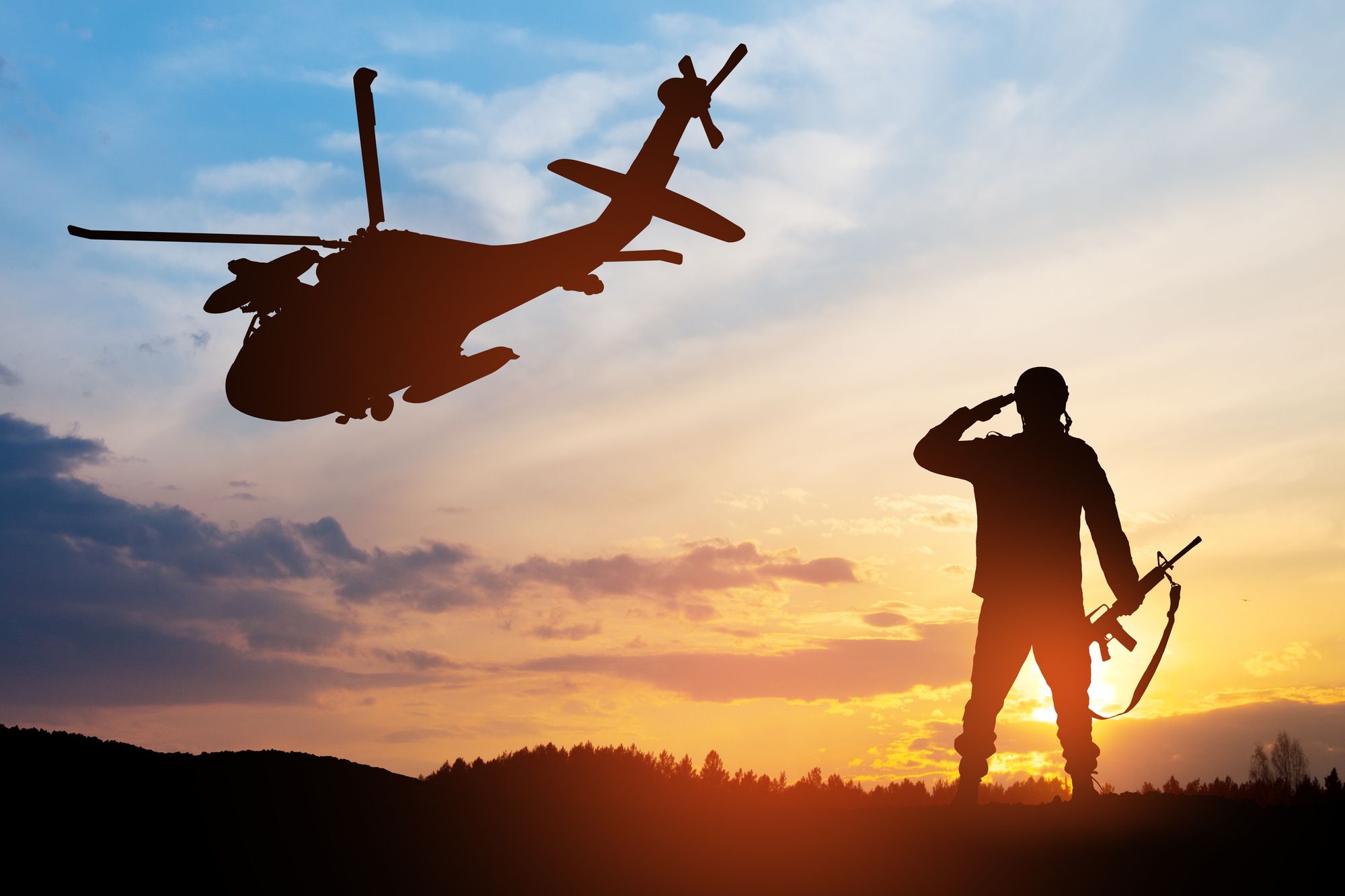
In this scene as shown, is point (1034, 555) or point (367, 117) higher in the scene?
point (367, 117)

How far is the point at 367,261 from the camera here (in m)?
14.1

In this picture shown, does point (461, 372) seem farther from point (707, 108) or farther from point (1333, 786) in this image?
point (1333, 786)

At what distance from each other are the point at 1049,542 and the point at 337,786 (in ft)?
22.1

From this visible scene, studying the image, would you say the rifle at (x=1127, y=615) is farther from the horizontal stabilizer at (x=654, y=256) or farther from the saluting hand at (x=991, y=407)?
the horizontal stabilizer at (x=654, y=256)

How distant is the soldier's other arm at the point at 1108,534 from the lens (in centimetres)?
906

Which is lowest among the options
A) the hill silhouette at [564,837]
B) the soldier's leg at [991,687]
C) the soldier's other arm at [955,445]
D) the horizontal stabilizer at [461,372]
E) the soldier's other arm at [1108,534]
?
the hill silhouette at [564,837]

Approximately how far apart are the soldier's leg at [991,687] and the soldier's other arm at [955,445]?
1213mm

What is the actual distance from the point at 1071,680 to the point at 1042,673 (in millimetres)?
246

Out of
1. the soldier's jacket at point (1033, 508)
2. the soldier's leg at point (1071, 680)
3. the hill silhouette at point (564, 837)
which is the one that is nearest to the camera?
the hill silhouette at point (564, 837)

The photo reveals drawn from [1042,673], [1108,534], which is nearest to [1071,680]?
[1042,673]

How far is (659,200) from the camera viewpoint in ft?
50.9

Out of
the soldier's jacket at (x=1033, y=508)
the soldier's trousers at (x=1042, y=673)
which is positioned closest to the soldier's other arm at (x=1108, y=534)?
the soldier's jacket at (x=1033, y=508)

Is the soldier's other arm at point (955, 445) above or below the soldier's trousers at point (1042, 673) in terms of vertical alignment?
above

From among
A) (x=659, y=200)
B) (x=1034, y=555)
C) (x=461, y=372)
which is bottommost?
(x=1034, y=555)
